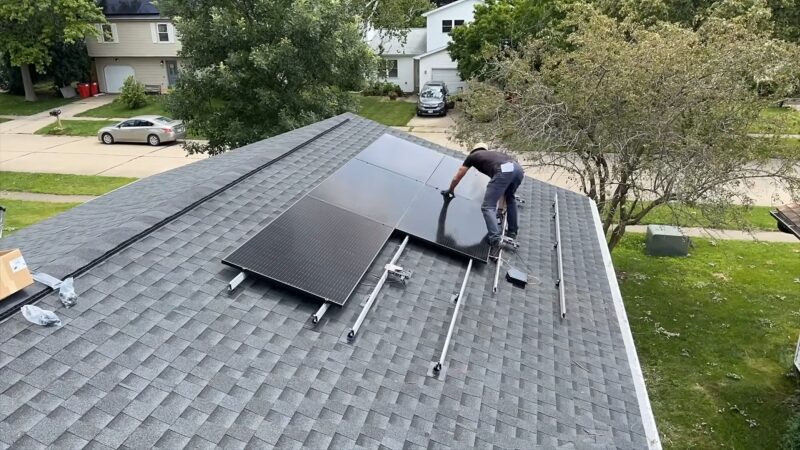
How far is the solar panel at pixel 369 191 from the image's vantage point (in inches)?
268

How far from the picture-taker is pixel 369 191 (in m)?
7.34

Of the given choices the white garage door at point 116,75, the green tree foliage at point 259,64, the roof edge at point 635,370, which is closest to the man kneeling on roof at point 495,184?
the roof edge at point 635,370

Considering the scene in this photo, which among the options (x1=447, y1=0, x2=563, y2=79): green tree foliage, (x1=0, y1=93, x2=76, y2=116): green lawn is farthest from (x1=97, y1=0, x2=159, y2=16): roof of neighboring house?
(x1=447, y1=0, x2=563, y2=79): green tree foliage

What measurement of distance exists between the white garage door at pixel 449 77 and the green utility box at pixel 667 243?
76.5 feet

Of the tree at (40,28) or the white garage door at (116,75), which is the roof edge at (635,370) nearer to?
the tree at (40,28)

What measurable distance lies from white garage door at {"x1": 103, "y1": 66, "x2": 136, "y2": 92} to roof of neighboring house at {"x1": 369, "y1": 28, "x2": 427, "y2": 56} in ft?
58.5

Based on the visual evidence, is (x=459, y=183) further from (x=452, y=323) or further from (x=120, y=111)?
(x=120, y=111)

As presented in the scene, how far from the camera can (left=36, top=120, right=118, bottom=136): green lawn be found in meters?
30.4

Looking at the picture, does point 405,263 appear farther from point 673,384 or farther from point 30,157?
point 30,157

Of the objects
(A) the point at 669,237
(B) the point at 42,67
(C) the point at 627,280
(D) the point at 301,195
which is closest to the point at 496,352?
(D) the point at 301,195

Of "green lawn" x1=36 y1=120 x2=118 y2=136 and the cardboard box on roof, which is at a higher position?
the cardboard box on roof

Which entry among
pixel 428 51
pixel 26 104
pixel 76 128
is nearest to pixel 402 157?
pixel 76 128

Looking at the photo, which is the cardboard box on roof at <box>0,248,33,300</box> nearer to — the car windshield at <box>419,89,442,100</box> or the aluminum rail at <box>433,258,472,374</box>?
the aluminum rail at <box>433,258,472,374</box>

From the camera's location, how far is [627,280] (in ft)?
49.8
